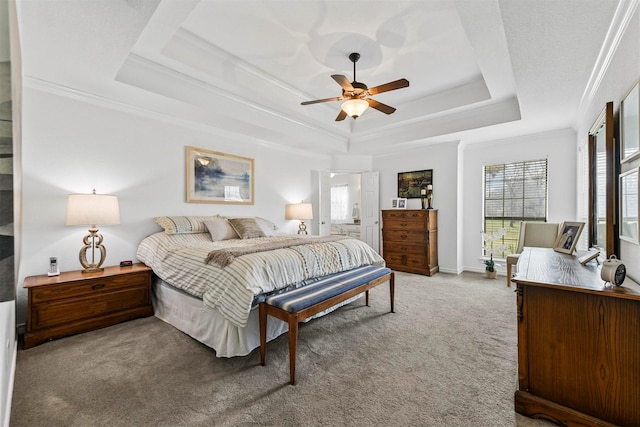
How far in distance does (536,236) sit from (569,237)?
1884 millimetres

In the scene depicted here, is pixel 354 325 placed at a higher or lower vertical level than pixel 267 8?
lower

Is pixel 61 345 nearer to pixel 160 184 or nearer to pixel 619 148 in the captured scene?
pixel 160 184

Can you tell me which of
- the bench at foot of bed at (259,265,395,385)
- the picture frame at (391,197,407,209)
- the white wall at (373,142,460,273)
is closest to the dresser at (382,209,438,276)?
the white wall at (373,142,460,273)

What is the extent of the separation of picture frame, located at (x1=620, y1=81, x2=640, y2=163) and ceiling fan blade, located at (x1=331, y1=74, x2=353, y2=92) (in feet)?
6.43

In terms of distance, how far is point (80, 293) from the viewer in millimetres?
2654

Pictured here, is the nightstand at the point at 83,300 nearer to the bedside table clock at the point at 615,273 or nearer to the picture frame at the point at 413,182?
the bedside table clock at the point at 615,273

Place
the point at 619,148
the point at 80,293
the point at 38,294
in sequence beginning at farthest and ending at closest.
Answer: the point at 80,293
the point at 38,294
the point at 619,148

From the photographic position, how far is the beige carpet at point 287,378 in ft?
5.38

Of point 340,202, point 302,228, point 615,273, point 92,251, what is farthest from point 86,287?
point 340,202

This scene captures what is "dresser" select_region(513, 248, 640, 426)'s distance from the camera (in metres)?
1.41

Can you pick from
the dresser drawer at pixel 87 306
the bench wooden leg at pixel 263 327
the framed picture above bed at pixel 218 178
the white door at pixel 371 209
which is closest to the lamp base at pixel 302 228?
the framed picture above bed at pixel 218 178

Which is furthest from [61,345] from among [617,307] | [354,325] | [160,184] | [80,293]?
[617,307]

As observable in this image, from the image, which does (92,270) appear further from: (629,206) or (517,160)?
(517,160)

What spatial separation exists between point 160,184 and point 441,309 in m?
3.92
